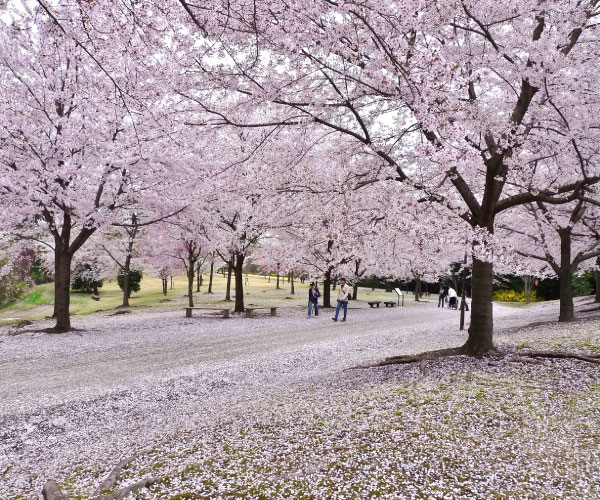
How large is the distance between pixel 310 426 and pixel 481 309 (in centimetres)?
504

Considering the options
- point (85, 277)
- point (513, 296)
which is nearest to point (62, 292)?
point (85, 277)

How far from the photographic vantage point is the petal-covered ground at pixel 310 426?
396cm

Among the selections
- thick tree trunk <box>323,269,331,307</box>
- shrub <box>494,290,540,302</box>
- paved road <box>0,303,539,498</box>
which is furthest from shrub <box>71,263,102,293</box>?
shrub <box>494,290,540,302</box>

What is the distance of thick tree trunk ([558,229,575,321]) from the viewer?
14109 mm

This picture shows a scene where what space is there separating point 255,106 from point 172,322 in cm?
1454

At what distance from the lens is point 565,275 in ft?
46.7

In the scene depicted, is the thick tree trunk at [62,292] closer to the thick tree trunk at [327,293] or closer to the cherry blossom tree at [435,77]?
the cherry blossom tree at [435,77]

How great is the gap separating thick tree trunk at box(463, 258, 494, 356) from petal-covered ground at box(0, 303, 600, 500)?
510mm

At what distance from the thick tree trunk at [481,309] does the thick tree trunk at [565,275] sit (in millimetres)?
7554

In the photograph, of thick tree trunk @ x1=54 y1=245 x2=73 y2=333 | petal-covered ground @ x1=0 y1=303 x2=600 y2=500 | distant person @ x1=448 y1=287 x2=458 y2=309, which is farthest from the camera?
distant person @ x1=448 y1=287 x2=458 y2=309

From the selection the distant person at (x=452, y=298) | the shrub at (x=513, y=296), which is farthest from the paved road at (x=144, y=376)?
the shrub at (x=513, y=296)

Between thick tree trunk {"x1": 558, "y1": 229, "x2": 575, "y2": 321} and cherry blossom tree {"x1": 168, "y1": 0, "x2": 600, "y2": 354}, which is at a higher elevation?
cherry blossom tree {"x1": 168, "y1": 0, "x2": 600, "y2": 354}

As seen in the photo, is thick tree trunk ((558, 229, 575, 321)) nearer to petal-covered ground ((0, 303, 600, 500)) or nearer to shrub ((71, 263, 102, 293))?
petal-covered ground ((0, 303, 600, 500))

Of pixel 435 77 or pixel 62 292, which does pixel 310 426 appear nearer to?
pixel 435 77
